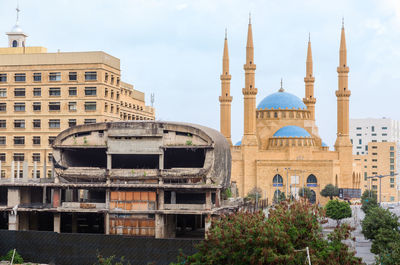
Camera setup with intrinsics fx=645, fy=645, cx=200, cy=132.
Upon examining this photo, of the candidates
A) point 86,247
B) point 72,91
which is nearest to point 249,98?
point 72,91

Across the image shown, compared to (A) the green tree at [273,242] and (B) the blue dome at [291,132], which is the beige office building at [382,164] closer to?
(B) the blue dome at [291,132]

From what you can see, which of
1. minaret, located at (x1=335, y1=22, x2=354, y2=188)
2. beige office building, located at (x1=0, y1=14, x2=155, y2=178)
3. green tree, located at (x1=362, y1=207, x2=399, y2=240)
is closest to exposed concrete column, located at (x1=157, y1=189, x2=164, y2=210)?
green tree, located at (x1=362, y1=207, x2=399, y2=240)

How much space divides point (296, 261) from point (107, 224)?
103 feet

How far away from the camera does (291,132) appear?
12662 centimetres

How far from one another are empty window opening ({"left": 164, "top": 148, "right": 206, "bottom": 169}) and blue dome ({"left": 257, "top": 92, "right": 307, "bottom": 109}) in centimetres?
6256

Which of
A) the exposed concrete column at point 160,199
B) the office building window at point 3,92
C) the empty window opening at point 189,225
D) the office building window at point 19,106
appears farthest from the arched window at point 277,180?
the exposed concrete column at point 160,199

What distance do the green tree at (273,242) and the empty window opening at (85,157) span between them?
31.9 meters

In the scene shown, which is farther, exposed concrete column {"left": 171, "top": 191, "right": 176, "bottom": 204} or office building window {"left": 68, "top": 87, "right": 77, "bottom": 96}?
office building window {"left": 68, "top": 87, "right": 77, "bottom": 96}

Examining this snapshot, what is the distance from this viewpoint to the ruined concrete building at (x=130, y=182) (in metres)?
64.6

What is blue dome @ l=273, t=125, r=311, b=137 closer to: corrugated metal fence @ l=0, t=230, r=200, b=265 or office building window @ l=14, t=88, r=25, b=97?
office building window @ l=14, t=88, r=25, b=97

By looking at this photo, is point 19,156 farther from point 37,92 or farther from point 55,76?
point 55,76

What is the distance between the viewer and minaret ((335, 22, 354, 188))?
123375 millimetres

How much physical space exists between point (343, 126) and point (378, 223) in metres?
66.3

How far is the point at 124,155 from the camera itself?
7006 centimetres
